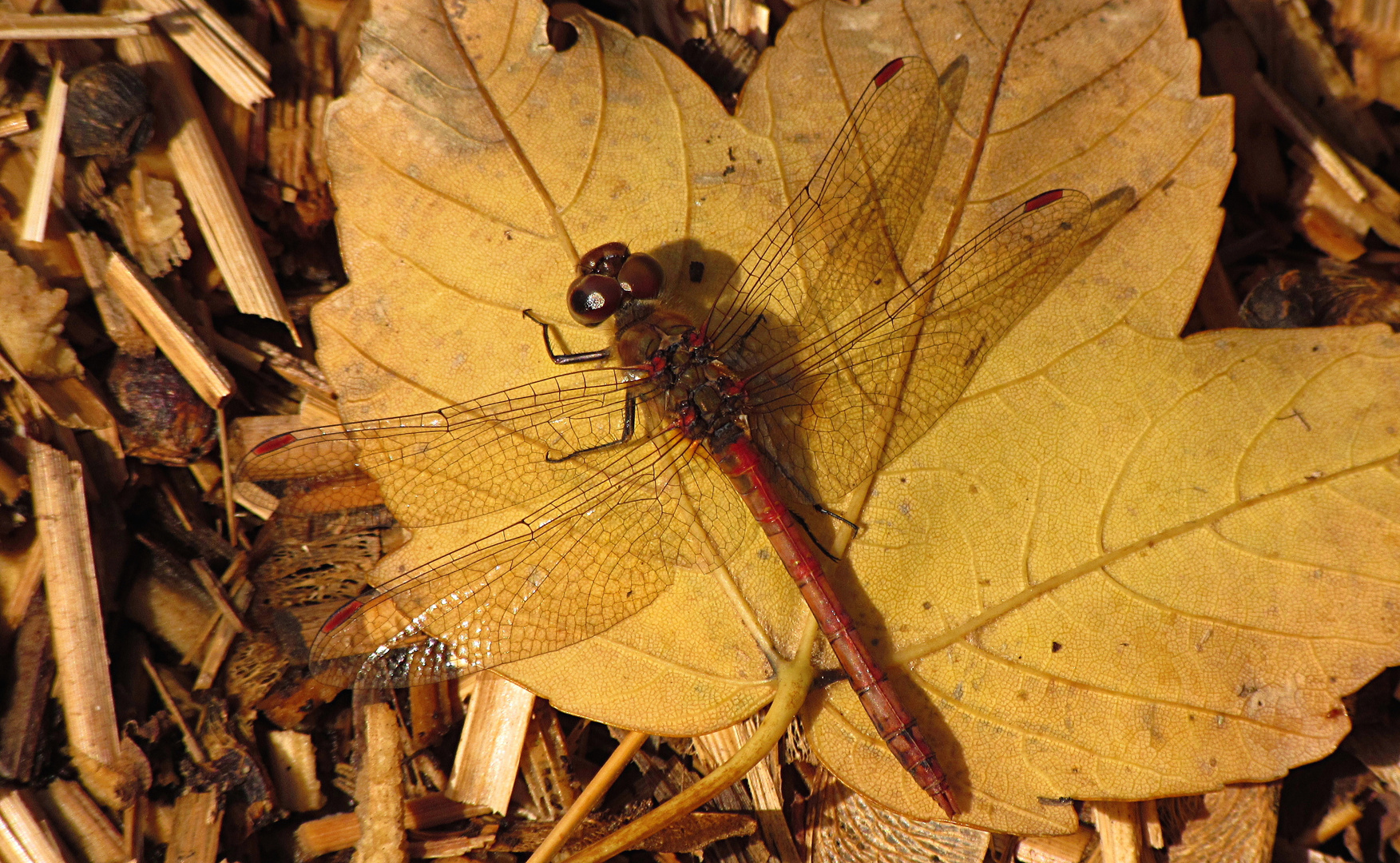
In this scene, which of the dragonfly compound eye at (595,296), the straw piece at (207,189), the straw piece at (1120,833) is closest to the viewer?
the dragonfly compound eye at (595,296)

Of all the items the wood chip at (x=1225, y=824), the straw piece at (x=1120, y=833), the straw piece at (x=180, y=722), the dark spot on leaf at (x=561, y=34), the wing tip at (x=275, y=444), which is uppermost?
the dark spot on leaf at (x=561, y=34)

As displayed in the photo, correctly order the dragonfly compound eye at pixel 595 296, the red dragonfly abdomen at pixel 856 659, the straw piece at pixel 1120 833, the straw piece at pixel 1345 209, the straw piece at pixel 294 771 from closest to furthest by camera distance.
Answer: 1. the red dragonfly abdomen at pixel 856 659
2. the dragonfly compound eye at pixel 595 296
3. the straw piece at pixel 1120 833
4. the straw piece at pixel 294 771
5. the straw piece at pixel 1345 209

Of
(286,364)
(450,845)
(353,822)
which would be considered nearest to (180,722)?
(353,822)

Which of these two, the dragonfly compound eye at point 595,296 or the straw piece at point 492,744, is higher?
the dragonfly compound eye at point 595,296

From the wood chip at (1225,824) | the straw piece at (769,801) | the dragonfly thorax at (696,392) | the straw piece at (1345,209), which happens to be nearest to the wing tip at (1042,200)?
the dragonfly thorax at (696,392)

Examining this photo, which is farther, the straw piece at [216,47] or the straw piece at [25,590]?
the straw piece at [216,47]

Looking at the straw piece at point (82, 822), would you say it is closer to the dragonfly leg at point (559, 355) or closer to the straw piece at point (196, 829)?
the straw piece at point (196, 829)

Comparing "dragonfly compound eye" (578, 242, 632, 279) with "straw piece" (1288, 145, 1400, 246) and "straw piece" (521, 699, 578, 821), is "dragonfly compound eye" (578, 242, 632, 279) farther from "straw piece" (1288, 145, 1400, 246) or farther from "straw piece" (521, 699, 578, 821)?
"straw piece" (1288, 145, 1400, 246)
